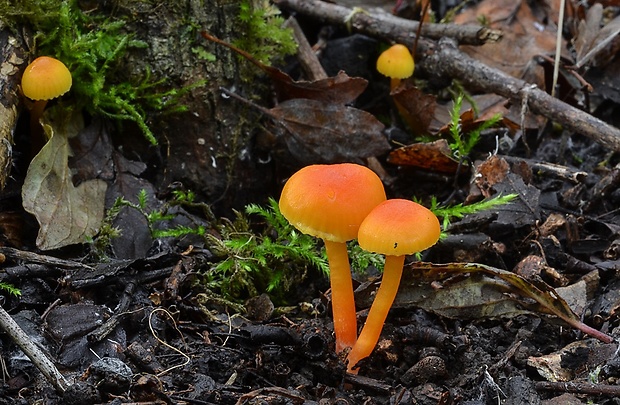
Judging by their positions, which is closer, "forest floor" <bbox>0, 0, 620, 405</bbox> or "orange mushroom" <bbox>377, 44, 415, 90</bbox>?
"forest floor" <bbox>0, 0, 620, 405</bbox>

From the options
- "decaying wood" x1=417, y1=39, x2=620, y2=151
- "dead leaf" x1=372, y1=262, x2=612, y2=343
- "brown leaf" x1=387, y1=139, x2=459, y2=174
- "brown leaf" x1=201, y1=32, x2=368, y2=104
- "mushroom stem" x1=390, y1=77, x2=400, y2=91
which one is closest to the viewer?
"dead leaf" x1=372, y1=262, x2=612, y2=343

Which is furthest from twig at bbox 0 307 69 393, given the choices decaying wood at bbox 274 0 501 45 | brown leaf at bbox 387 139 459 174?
decaying wood at bbox 274 0 501 45

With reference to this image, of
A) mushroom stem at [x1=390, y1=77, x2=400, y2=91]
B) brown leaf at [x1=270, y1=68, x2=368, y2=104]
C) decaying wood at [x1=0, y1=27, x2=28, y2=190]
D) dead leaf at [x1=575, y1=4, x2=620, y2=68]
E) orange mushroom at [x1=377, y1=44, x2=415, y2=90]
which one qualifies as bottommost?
mushroom stem at [x1=390, y1=77, x2=400, y2=91]

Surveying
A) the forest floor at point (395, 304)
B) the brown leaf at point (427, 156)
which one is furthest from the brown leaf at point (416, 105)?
the brown leaf at point (427, 156)

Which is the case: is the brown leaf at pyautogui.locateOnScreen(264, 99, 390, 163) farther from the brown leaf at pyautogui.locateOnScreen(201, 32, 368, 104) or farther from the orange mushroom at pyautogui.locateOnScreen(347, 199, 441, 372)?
the orange mushroom at pyautogui.locateOnScreen(347, 199, 441, 372)

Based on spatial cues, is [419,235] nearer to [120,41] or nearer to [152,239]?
[152,239]

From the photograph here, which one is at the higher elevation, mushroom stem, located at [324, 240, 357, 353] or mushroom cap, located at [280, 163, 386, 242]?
mushroom cap, located at [280, 163, 386, 242]

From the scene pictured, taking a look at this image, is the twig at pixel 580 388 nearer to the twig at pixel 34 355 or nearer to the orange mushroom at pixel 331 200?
the orange mushroom at pixel 331 200

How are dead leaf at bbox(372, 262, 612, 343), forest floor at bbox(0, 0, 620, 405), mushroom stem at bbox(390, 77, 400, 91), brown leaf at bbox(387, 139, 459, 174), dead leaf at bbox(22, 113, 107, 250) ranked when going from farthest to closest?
mushroom stem at bbox(390, 77, 400, 91) < brown leaf at bbox(387, 139, 459, 174) < dead leaf at bbox(22, 113, 107, 250) < dead leaf at bbox(372, 262, 612, 343) < forest floor at bbox(0, 0, 620, 405)

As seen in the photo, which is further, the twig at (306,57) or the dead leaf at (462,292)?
the twig at (306,57)
